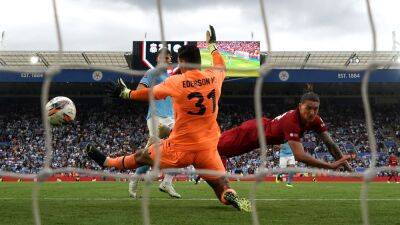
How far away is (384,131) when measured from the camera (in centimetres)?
2222

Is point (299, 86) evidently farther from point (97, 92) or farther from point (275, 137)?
point (275, 137)

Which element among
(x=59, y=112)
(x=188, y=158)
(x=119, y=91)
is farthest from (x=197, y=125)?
(x=59, y=112)

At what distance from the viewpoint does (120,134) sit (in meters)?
20.5

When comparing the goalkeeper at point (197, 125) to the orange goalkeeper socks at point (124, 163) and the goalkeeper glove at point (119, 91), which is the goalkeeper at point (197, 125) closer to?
the orange goalkeeper socks at point (124, 163)

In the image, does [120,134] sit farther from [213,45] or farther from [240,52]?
[213,45]

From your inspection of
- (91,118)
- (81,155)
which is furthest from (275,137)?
(91,118)

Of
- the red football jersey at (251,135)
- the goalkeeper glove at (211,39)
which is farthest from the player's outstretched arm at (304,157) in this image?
the goalkeeper glove at (211,39)

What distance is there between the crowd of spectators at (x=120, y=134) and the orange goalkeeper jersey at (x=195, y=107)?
1294cm

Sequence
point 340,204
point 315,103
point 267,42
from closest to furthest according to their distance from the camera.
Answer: point 267,42, point 315,103, point 340,204

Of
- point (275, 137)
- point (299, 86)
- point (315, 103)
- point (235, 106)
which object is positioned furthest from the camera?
point (299, 86)

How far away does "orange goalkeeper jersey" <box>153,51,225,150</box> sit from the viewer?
482cm

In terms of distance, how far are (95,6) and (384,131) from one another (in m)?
20.5

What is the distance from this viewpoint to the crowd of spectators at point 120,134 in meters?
18.8

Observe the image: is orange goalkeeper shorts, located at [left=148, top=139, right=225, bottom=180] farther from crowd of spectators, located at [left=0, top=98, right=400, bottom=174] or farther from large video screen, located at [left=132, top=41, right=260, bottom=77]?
large video screen, located at [left=132, top=41, right=260, bottom=77]
